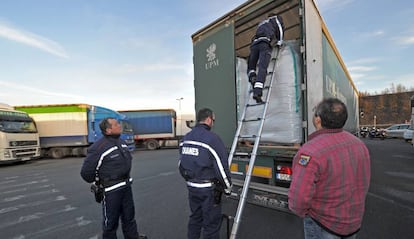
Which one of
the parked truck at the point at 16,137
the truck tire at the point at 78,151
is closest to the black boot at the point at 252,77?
the parked truck at the point at 16,137

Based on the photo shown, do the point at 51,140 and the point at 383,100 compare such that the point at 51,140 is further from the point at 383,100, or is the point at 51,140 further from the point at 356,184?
the point at 383,100

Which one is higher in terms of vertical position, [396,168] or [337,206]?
[337,206]

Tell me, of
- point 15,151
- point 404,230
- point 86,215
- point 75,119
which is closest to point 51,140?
point 75,119

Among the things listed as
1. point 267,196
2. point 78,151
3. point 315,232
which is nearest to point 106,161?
point 267,196

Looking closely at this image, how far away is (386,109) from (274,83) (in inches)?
1905

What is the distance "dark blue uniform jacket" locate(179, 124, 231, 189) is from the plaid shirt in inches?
38.5

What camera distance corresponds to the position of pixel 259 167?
3.76 metres

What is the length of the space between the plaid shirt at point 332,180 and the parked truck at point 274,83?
149cm

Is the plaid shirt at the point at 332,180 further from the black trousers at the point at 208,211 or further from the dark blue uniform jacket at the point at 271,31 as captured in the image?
the dark blue uniform jacket at the point at 271,31

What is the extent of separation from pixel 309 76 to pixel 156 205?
375 cm

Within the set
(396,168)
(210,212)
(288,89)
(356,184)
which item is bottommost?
(396,168)

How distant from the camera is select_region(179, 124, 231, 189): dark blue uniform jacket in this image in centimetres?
251

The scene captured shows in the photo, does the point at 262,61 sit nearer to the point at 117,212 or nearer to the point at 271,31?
the point at 271,31

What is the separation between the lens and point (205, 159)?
253 centimetres
